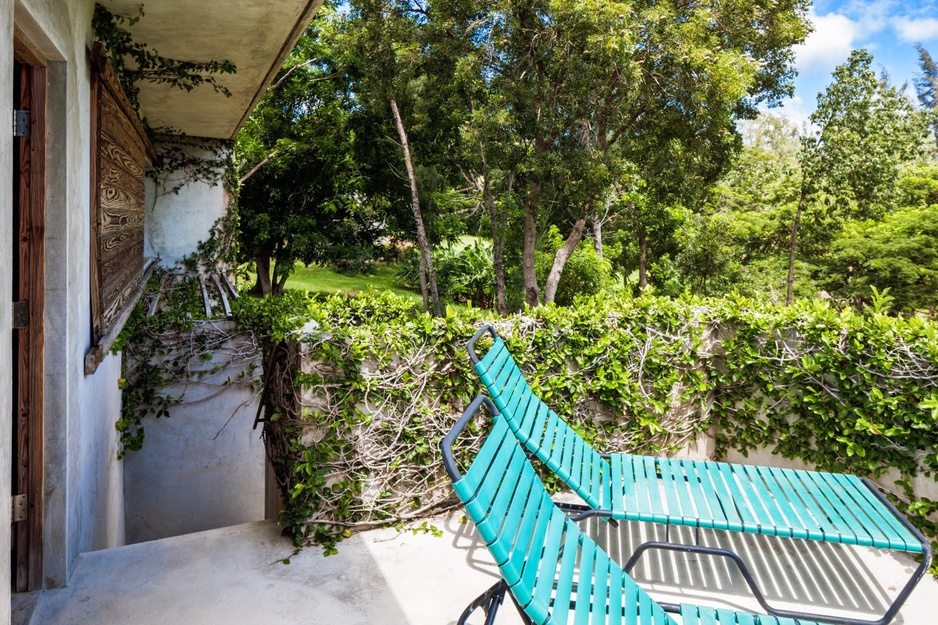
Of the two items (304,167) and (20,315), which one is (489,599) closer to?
(20,315)

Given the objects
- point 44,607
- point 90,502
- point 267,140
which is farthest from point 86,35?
point 267,140

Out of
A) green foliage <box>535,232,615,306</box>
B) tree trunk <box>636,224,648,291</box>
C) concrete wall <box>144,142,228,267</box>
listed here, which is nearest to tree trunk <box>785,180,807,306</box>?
tree trunk <box>636,224,648,291</box>

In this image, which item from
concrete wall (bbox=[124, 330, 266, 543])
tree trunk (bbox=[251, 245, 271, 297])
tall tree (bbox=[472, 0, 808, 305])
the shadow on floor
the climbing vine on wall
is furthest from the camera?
tree trunk (bbox=[251, 245, 271, 297])

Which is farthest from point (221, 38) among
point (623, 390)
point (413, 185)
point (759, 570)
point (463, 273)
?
point (463, 273)

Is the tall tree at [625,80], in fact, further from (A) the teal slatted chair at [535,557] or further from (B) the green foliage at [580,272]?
(A) the teal slatted chair at [535,557]

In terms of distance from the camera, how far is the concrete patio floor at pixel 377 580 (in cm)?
282

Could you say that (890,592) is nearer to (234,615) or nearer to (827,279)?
(234,615)

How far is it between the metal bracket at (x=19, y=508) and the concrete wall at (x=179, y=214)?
6.06 m

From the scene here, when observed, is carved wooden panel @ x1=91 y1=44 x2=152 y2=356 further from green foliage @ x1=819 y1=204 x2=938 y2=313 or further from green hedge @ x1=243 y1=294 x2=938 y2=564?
green foliage @ x1=819 y1=204 x2=938 y2=313

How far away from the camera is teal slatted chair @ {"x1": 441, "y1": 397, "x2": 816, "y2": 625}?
5.99ft

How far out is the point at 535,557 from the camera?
6.57 ft

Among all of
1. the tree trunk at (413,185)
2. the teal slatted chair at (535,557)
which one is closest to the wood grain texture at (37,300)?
the teal slatted chair at (535,557)

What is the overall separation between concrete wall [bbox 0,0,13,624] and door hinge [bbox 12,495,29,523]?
3.55ft

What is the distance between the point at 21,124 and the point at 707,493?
3.42m
